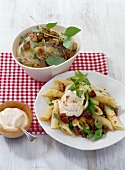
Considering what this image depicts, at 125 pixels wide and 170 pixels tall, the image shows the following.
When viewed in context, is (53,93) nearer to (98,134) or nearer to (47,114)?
(47,114)

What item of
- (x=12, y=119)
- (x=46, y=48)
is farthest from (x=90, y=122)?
(x=46, y=48)

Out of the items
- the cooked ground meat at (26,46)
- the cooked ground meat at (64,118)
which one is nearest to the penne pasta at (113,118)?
the cooked ground meat at (64,118)

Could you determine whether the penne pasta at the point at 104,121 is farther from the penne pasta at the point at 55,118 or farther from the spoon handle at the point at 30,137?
the spoon handle at the point at 30,137

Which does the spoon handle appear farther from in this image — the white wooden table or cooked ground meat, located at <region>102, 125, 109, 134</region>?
cooked ground meat, located at <region>102, 125, 109, 134</region>

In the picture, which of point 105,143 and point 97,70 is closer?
point 105,143

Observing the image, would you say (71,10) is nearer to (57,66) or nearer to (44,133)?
(57,66)

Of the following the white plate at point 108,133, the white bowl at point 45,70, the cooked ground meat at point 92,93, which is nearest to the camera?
the white plate at point 108,133

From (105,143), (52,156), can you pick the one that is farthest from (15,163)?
(105,143)
